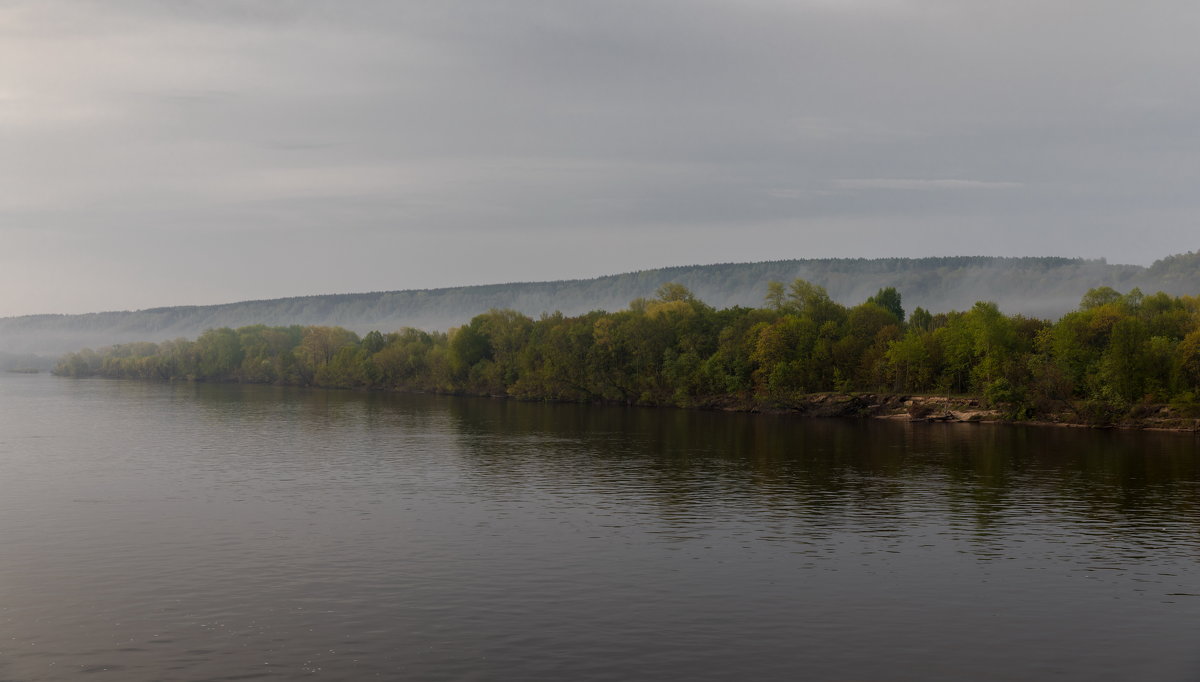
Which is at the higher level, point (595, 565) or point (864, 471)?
point (595, 565)

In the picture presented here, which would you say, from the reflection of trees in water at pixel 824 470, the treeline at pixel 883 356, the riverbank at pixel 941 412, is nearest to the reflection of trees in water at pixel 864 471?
the reflection of trees in water at pixel 824 470

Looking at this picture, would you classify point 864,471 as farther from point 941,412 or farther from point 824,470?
point 941,412

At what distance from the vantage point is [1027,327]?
149875 millimetres

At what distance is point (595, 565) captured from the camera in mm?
43875

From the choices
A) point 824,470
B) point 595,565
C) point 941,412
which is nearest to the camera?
point 595,565

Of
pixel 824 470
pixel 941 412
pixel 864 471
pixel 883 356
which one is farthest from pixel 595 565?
pixel 883 356

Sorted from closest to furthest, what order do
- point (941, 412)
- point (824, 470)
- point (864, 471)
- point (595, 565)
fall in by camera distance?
point (595, 565) < point (864, 471) < point (824, 470) < point (941, 412)

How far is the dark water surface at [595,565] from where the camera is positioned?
102ft

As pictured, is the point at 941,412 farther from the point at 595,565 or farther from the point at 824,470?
the point at 595,565

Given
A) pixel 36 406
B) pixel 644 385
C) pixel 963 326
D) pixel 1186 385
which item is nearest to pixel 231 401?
pixel 36 406

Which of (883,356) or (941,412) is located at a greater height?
(883,356)

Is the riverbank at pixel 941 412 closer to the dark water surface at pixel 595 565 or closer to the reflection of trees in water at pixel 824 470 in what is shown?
the reflection of trees in water at pixel 824 470

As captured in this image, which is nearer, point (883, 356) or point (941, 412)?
point (941, 412)

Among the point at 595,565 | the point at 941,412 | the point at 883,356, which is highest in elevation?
the point at 883,356
